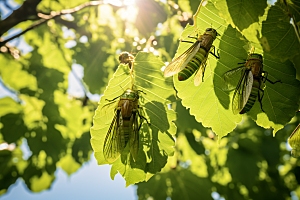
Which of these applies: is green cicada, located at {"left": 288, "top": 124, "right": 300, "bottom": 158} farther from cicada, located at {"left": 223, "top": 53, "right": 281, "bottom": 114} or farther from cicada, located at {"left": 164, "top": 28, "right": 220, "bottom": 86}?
cicada, located at {"left": 164, "top": 28, "right": 220, "bottom": 86}

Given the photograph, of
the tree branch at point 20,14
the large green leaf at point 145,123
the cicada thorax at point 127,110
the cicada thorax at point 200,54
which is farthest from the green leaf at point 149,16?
the cicada thorax at point 127,110

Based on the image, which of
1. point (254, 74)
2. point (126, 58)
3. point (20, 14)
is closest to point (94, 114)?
point (126, 58)

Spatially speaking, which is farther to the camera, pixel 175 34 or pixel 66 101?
pixel 66 101

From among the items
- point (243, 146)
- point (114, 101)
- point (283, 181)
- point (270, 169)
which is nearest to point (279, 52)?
point (114, 101)

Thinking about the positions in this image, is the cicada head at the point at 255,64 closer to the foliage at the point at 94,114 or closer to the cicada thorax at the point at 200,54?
the cicada thorax at the point at 200,54

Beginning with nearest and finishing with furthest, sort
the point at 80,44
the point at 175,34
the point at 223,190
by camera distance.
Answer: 1. the point at 175,34
2. the point at 80,44
3. the point at 223,190

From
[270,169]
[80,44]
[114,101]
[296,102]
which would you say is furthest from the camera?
[270,169]

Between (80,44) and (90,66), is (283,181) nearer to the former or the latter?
(90,66)

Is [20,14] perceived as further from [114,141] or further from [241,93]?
[241,93]
